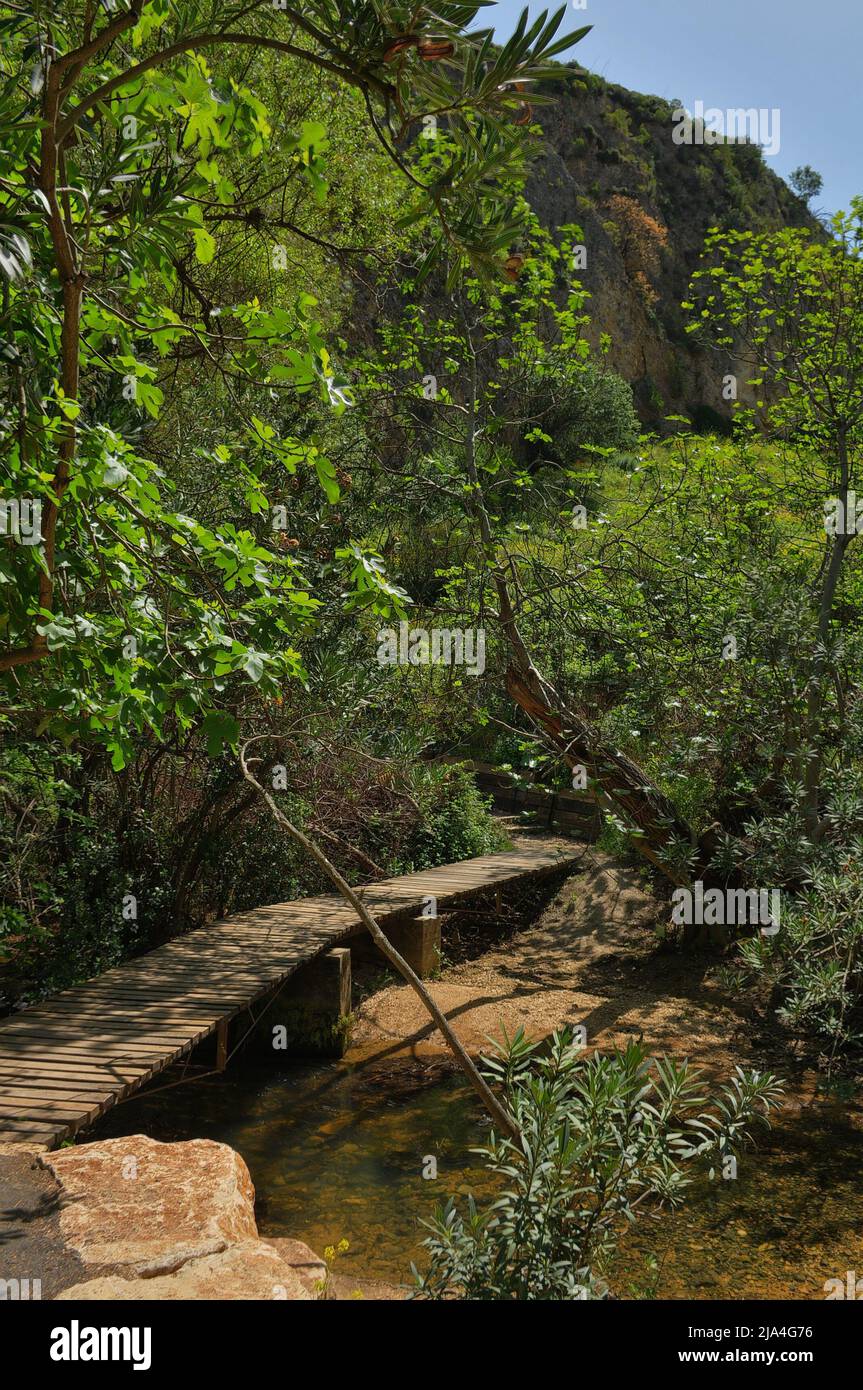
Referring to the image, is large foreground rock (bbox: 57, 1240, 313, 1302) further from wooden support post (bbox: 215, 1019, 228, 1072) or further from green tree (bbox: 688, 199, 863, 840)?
green tree (bbox: 688, 199, 863, 840)

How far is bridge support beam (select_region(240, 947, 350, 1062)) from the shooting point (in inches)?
302

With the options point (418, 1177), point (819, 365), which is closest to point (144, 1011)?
point (418, 1177)

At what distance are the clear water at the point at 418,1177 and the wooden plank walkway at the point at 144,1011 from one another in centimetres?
79

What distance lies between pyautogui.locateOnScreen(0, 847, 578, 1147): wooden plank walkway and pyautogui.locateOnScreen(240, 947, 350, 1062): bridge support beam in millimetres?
248

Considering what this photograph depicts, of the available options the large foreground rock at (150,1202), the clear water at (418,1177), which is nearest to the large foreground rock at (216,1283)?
the large foreground rock at (150,1202)

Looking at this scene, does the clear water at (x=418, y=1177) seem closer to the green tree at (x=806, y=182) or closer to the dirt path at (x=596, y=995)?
the dirt path at (x=596, y=995)

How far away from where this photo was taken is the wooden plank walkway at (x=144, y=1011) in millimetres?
4355

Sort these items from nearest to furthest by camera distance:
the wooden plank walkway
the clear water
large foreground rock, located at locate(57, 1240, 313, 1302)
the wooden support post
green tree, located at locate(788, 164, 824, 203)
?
large foreground rock, located at locate(57, 1240, 313, 1302) → the wooden plank walkway → the clear water → the wooden support post → green tree, located at locate(788, 164, 824, 203)

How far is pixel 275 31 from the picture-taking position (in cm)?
911

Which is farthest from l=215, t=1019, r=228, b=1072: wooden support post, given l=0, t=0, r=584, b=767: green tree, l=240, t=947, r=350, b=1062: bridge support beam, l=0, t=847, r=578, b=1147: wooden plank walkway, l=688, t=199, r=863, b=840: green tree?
l=688, t=199, r=863, b=840: green tree

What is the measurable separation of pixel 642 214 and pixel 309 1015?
38766 mm

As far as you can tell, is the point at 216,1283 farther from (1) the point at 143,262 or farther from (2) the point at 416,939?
(2) the point at 416,939

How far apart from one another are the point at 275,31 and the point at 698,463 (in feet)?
18.1
